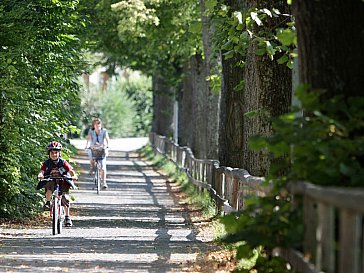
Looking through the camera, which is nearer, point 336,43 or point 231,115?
point 336,43

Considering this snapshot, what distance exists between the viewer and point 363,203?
6742 mm

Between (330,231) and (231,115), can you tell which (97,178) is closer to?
(231,115)

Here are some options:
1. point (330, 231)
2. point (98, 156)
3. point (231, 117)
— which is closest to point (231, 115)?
point (231, 117)

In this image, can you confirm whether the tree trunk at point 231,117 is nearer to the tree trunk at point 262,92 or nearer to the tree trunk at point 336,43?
the tree trunk at point 262,92

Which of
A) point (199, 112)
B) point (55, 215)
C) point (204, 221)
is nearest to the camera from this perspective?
point (55, 215)

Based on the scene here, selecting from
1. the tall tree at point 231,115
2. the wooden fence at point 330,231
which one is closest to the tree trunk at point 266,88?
the wooden fence at point 330,231

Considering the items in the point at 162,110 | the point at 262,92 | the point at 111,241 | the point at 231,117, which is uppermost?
the point at 262,92

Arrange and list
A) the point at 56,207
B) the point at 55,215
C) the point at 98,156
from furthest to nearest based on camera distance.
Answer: the point at 98,156 → the point at 56,207 → the point at 55,215

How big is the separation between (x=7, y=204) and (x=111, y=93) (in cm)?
6736

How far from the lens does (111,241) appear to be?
55.2ft

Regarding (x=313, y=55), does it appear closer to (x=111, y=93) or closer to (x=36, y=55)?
(x=36, y=55)

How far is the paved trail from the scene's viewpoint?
531 inches

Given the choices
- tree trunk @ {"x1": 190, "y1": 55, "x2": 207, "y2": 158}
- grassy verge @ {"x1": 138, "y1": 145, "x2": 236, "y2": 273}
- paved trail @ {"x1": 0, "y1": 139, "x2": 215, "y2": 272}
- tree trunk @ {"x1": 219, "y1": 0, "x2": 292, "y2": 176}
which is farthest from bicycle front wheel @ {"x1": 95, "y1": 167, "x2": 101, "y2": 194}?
tree trunk @ {"x1": 219, "y1": 0, "x2": 292, "y2": 176}

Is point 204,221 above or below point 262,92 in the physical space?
below
